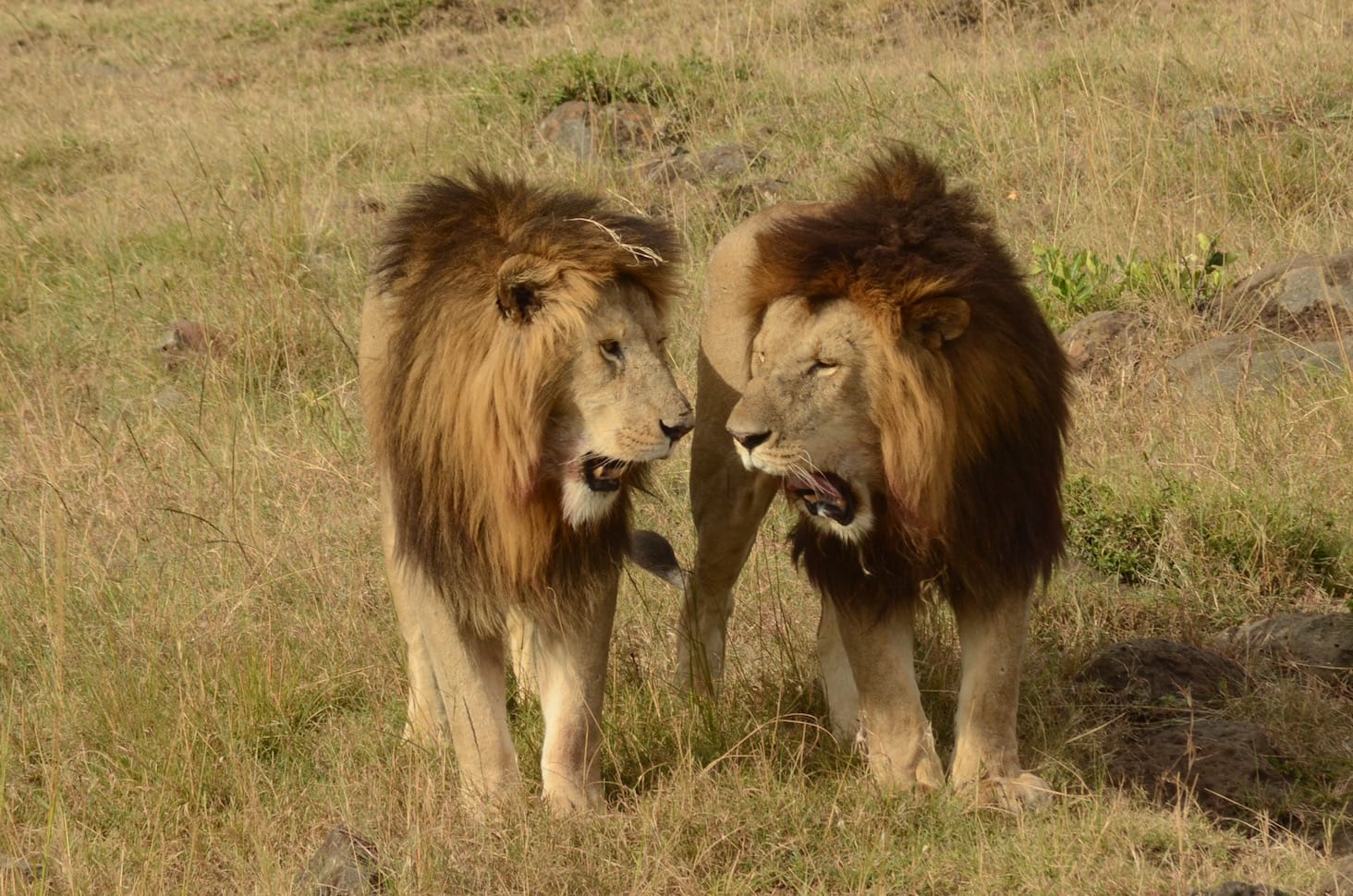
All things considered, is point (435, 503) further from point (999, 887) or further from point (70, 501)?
point (70, 501)

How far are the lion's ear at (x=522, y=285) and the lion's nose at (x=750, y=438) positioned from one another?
469 millimetres

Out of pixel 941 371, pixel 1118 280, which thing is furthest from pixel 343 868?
pixel 1118 280

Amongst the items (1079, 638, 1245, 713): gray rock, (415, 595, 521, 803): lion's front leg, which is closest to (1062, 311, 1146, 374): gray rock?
(1079, 638, 1245, 713): gray rock

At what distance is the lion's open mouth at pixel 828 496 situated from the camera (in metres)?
3.31

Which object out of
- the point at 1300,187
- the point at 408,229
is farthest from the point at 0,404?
the point at 1300,187

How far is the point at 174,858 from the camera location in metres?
3.36

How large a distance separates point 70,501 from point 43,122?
5.87m

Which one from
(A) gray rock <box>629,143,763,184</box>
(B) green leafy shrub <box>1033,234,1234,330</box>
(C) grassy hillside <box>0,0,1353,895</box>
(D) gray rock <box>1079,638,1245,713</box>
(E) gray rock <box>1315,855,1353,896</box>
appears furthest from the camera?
(A) gray rock <box>629,143,763,184</box>

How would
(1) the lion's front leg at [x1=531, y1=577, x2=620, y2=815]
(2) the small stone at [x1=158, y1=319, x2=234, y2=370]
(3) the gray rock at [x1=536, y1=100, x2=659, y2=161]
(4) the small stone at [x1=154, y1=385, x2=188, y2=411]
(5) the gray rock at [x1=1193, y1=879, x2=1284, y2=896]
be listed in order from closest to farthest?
(5) the gray rock at [x1=1193, y1=879, x2=1284, y2=896] → (1) the lion's front leg at [x1=531, y1=577, x2=620, y2=815] → (4) the small stone at [x1=154, y1=385, x2=188, y2=411] → (2) the small stone at [x1=158, y1=319, x2=234, y2=370] → (3) the gray rock at [x1=536, y1=100, x2=659, y2=161]

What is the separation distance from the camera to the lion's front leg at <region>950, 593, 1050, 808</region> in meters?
3.47

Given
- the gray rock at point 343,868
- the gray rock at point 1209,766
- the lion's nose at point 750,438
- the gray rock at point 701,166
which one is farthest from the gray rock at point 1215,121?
the gray rock at point 343,868

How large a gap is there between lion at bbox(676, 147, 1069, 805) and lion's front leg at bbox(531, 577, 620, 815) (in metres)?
0.49

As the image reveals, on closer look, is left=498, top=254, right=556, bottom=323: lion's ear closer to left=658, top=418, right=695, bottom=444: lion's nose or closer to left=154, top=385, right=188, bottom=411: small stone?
left=658, top=418, right=695, bottom=444: lion's nose

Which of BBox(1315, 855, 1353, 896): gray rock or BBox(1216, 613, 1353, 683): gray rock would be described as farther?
BBox(1216, 613, 1353, 683): gray rock
